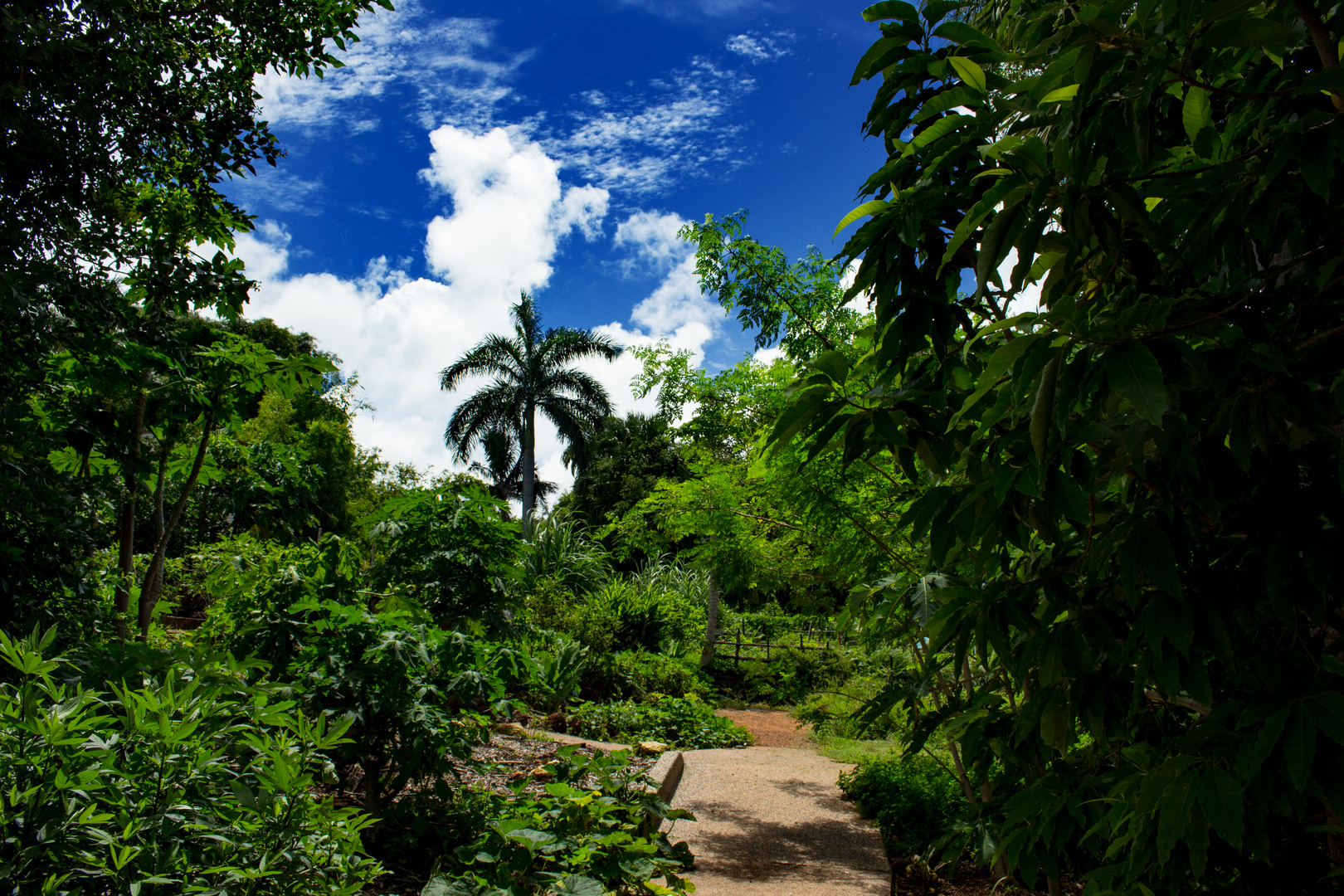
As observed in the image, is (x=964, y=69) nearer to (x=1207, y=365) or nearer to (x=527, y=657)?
(x=1207, y=365)

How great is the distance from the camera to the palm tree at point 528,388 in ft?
85.3

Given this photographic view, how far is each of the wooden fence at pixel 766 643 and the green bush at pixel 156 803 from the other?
12.9 metres

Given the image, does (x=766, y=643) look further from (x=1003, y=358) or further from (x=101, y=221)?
(x=1003, y=358)

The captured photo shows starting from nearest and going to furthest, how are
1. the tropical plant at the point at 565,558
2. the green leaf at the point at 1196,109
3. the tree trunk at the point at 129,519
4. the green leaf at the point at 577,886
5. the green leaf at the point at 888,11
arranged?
the green leaf at the point at 1196,109
the green leaf at the point at 888,11
the green leaf at the point at 577,886
the tree trunk at the point at 129,519
the tropical plant at the point at 565,558

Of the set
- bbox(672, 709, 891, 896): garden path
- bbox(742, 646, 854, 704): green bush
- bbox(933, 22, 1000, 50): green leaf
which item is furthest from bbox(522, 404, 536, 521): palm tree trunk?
bbox(933, 22, 1000, 50): green leaf

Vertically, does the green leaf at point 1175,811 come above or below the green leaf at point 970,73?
below

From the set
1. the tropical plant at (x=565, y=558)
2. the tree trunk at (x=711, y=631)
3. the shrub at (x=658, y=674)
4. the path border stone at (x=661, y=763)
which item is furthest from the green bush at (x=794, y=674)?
the path border stone at (x=661, y=763)

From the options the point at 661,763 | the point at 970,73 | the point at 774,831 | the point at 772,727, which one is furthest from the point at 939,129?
the point at 772,727

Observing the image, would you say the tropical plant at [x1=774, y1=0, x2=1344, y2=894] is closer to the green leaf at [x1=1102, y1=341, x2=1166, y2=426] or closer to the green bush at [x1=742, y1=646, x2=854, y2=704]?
the green leaf at [x1=1102, y1=341, x2=1166, y2=426]

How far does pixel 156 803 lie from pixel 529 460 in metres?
24.1

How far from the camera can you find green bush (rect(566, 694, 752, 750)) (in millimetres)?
8695

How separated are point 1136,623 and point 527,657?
347 cm

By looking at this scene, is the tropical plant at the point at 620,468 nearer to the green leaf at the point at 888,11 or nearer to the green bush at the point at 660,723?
the green bush at the point at 660,723

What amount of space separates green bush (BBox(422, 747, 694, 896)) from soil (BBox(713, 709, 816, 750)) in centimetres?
582
